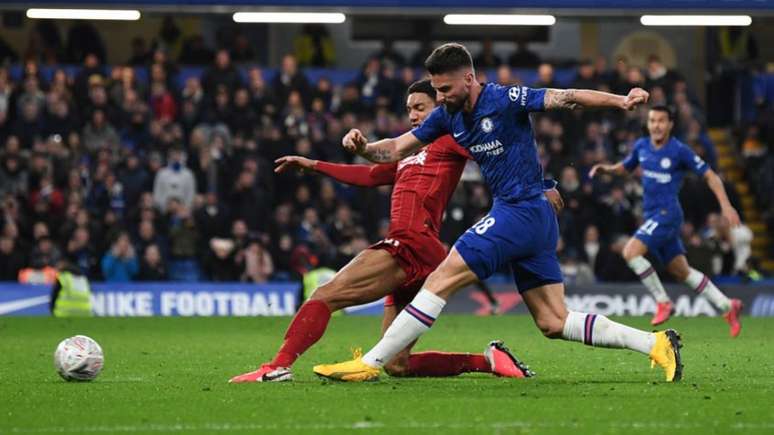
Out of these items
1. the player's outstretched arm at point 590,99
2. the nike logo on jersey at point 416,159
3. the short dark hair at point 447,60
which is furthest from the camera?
the nike logo on jersey at point 416,159

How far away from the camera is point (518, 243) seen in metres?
9.66

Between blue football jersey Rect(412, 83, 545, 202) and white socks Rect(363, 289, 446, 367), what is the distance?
85 centimetres

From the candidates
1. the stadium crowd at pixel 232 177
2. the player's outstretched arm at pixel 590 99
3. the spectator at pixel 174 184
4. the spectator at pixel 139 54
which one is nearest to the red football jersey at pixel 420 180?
the player's outstretched arm at pixel 590 99

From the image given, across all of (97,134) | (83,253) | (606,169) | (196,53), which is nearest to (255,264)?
(83,253)

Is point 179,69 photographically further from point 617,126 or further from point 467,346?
point 467,346

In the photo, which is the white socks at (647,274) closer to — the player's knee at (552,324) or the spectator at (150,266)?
the player's knee at (552,324)

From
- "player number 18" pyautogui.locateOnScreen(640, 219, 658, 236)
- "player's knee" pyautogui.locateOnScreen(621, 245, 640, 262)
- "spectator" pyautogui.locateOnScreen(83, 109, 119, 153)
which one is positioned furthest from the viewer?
"spectator" pyautogui.locateOnScreen(83, 109, 119, 153)

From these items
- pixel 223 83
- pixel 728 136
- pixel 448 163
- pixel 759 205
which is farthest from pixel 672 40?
pixel 448 163

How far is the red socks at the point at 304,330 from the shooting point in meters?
10.2

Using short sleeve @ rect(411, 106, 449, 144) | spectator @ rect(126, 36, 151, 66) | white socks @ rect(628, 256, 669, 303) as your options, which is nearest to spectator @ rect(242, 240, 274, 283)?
spectator @ rect(126, 36, 151, 66)

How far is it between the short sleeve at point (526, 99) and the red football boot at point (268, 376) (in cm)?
240

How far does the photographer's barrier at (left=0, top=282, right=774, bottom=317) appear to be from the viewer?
22.3 m

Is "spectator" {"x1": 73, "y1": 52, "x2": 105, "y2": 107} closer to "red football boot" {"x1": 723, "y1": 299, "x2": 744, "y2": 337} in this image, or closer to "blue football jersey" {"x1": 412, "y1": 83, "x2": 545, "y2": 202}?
"red football boot" {"x1": 723, "y1": 299, "x2": 744, "y2": 337}

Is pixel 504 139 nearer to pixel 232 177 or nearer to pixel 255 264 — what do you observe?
pixel 255 264
